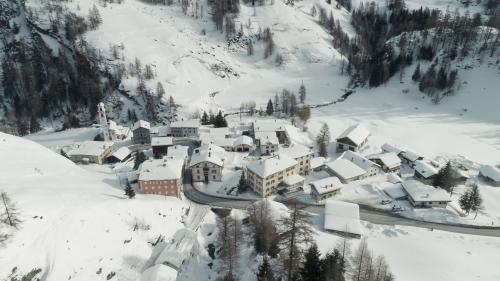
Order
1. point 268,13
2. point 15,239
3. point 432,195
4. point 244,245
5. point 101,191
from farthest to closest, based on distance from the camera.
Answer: point 268,13
point 432,195
point 101,191
point 244,245
point 15,239

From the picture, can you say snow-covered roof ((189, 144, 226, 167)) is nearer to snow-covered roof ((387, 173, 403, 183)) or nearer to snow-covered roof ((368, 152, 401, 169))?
snow-covered roof ((368, 152, 401, 169))

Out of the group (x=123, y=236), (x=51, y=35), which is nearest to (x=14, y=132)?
(x=51, y=35)

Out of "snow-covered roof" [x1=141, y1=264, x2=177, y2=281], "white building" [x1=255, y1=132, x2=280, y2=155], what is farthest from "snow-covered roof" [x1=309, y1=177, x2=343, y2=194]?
"snow-covered roof" [x1=141, y1=264, x2=177, y2=281]

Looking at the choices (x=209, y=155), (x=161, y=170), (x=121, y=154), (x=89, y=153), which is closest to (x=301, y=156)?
(x=209, y=155)

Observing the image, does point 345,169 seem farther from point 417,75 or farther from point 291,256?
point 417,75

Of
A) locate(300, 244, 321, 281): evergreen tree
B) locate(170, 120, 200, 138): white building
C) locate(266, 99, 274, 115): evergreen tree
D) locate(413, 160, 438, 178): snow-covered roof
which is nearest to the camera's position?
locate(300, 244, 321, 281): evergreen tree

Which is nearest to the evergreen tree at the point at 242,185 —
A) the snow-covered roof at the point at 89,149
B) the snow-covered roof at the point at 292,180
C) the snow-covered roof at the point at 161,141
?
the snow-covered roof at the point at 292,180

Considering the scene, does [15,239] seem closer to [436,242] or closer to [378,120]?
[436,242]
